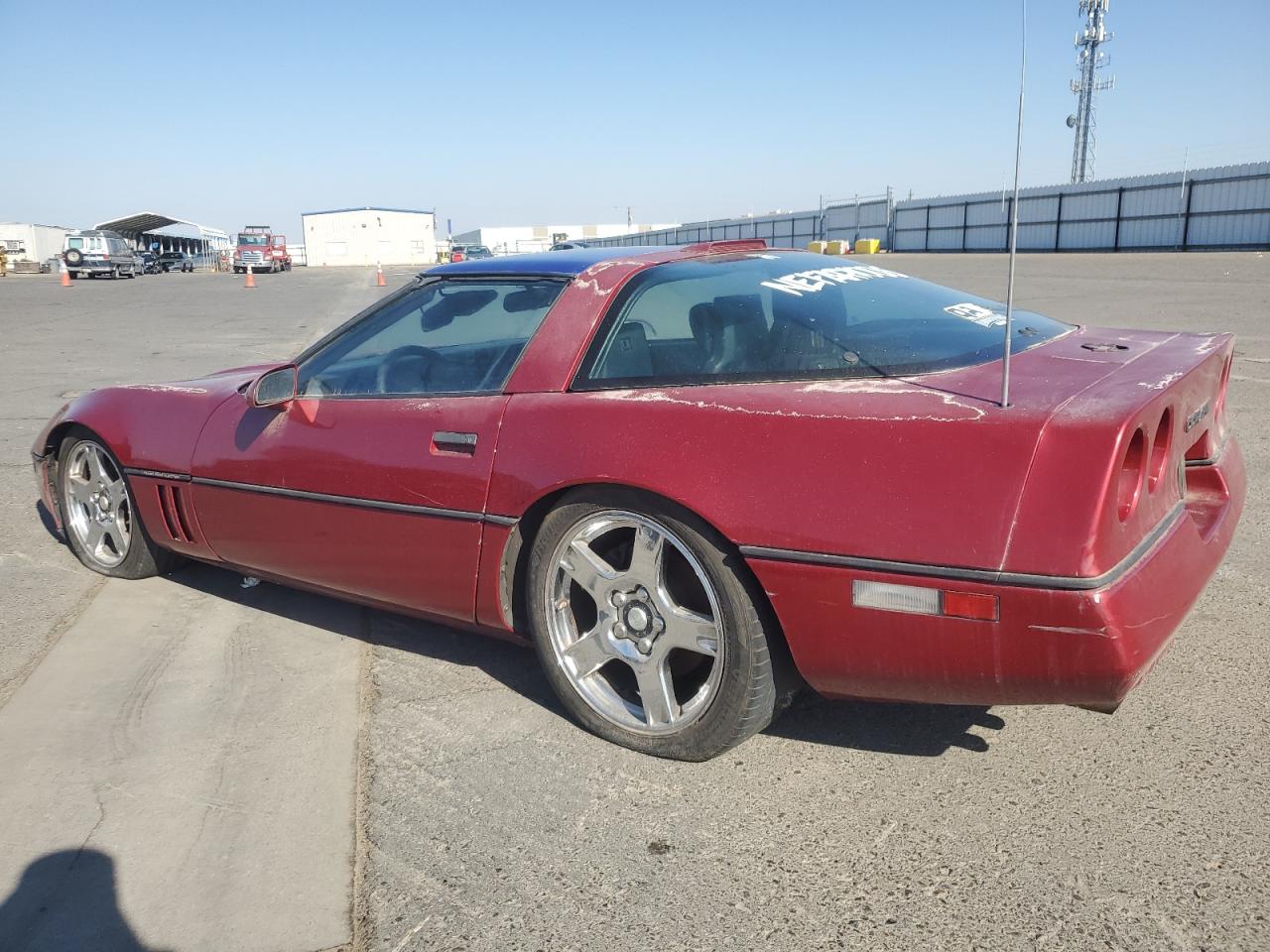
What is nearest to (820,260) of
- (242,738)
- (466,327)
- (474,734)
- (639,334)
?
(639,334)

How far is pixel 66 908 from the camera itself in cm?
225

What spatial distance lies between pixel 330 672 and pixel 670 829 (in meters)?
1.47

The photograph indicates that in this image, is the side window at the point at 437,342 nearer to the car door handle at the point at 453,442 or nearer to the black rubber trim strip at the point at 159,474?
the car door handle at the point at 453,442

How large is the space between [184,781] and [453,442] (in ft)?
3.70

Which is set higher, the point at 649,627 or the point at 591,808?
the point at 649,627

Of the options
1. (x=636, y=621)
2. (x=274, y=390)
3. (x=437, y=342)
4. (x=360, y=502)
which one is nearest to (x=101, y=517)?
(x=274, y=390)

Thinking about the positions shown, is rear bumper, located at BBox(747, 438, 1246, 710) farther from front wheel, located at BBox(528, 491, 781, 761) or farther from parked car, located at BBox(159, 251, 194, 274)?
parked car, located at BBox(159, 251, 194, 274)

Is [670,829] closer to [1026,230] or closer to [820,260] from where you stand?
[820,260]

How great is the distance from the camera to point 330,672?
11.3 feet

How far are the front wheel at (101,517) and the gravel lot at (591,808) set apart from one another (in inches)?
15.5

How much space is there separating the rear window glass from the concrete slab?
1.32 meters

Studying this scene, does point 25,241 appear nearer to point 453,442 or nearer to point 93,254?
point 93,254

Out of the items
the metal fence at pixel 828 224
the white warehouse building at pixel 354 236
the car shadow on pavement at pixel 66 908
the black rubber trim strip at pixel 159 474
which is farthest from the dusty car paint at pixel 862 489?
the white warehouse building at pixel 354 236

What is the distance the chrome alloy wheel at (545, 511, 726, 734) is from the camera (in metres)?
2.67
